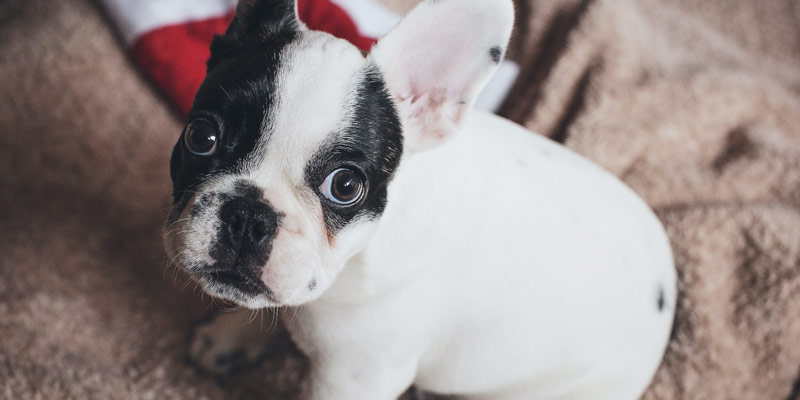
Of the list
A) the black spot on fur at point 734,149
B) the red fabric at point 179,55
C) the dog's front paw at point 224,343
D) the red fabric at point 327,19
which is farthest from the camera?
the black spot on fur at point 734,149

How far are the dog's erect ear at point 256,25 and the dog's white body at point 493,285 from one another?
14.0 inches

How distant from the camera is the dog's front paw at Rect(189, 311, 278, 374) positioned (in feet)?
5.34

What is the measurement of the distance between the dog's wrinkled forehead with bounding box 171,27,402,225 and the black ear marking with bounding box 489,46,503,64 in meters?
0.20

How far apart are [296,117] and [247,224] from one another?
194 mm

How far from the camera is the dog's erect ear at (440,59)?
1036mm

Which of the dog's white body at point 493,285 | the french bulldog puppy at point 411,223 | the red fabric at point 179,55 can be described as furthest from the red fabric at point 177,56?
the dog's white body at point 493,285

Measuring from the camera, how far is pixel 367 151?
104cm

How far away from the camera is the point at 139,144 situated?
2.04 meters

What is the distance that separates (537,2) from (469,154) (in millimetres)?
1339

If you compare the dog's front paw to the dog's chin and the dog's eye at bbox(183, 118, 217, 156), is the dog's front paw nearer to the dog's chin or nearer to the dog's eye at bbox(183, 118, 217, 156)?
the dog's chin

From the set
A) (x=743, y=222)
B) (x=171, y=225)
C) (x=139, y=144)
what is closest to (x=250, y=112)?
(x=171, y=225)

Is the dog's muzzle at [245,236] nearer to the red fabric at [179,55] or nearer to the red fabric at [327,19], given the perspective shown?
the red fabric at [327,19]

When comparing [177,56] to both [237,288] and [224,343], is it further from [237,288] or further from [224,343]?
[237,288]

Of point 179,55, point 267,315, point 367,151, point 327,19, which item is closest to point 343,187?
point 367,151
